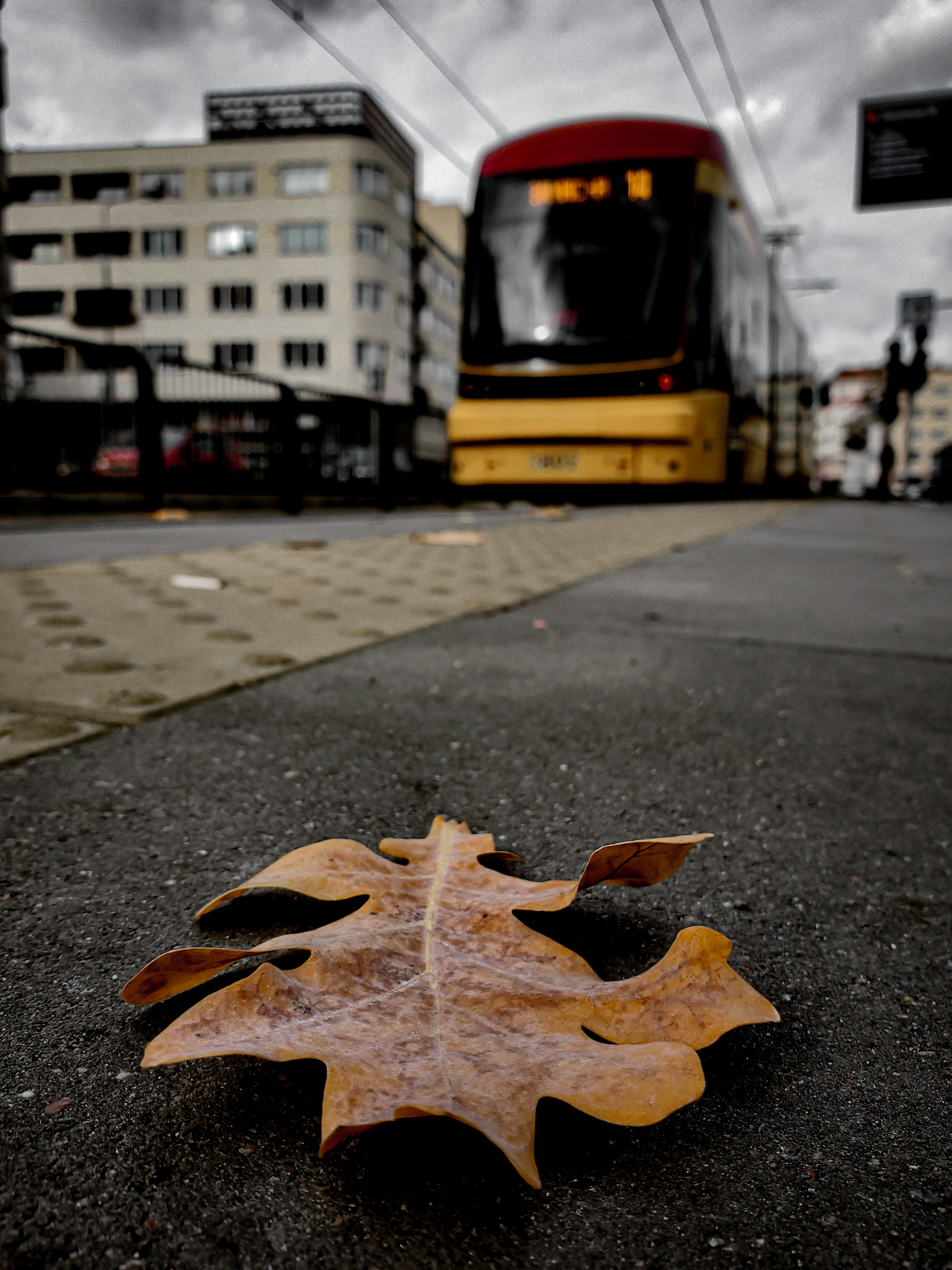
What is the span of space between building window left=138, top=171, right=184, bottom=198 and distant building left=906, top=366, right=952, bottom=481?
99660 millimetres

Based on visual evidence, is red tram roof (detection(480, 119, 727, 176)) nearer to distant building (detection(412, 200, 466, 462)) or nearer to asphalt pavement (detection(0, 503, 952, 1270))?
asphalt pavement (detection(0, 503, 952, 1270))

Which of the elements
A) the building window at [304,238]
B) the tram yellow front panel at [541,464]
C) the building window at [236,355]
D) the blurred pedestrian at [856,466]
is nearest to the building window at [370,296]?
the building window at [304,238]

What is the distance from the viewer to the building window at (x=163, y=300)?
41438 mm

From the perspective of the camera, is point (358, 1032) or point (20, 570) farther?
point (20, 570)

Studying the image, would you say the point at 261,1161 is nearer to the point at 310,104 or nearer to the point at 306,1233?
the point at 306,1233

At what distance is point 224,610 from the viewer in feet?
10.3

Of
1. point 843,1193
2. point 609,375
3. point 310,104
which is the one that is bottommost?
point 843,1193

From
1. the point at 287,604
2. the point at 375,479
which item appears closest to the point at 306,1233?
the point at 287,604

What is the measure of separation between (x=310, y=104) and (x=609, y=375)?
4011cm

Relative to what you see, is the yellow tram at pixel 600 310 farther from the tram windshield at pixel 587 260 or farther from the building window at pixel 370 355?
the building window at pixel 370 355

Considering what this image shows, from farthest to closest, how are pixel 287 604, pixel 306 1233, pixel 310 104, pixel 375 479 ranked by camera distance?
pixel 310 104 → pixel 375 479 → pixel 287 604 → pixel 306 1233

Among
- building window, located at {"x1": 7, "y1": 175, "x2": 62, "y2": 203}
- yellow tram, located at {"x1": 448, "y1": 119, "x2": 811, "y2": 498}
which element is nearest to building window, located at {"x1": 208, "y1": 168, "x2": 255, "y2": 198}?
building window, located at {"x1": 7, "y1": 175, "x2": 62, "y2": 203}

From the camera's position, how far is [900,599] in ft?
13.5

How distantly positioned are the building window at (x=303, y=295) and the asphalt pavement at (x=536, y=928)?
134ft
